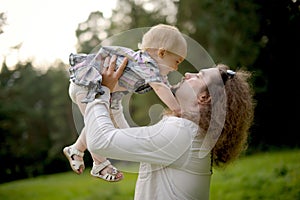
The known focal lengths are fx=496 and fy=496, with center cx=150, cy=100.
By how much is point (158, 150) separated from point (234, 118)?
286mm

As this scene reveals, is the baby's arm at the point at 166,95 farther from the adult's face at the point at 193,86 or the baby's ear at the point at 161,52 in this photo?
the baby's ear at the point at 161,52

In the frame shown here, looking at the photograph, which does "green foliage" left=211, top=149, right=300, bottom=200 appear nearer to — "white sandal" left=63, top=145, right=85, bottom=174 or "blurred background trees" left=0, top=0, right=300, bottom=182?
"blurred background trees" left=0, top=0, right=300, bottom=182

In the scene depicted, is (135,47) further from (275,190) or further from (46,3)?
(46,3)

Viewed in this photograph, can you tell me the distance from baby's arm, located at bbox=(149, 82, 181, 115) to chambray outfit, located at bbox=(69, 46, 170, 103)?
0.06 ft

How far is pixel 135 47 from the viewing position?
1.72 metres

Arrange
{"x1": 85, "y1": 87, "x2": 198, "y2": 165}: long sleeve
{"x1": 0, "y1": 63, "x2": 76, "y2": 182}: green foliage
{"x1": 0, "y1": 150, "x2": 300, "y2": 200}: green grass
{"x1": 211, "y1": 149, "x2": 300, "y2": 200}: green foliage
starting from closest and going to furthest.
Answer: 1. {"x1": 85, "y1": 87, "x2": 198, "y2": 165}: long sleeve
2. {"x1": 211, "y1": 149, "x2": 300, "y2": 200}: green foliage
3. {"x1": 0, "y1": 150, "x2": 300, "y2": 200}: green grass
4. {"x1": 0, "y1": 63, "x2": 76, "y2": 182}: green foliage

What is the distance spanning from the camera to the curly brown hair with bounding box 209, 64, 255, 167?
1.48 meters

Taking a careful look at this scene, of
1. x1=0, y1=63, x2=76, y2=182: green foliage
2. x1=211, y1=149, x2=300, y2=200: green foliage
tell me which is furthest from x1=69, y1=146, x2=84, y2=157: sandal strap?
x1=0, y1=63, x2=76, y2=182: green foliage

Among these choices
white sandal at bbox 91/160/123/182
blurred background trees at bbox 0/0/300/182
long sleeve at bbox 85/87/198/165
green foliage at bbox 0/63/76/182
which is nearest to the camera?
long sleeve at bbox 85/87/198/165

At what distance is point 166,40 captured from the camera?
5.44 feet

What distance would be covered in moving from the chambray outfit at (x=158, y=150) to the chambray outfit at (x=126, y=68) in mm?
142

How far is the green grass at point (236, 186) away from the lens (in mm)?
4652

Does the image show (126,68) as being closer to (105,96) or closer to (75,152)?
A: (105,96)

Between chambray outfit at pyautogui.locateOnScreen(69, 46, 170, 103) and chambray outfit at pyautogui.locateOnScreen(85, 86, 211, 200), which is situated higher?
chambray outfit at pyautogui.locateOnScreen(69, 46, 170, 103)
